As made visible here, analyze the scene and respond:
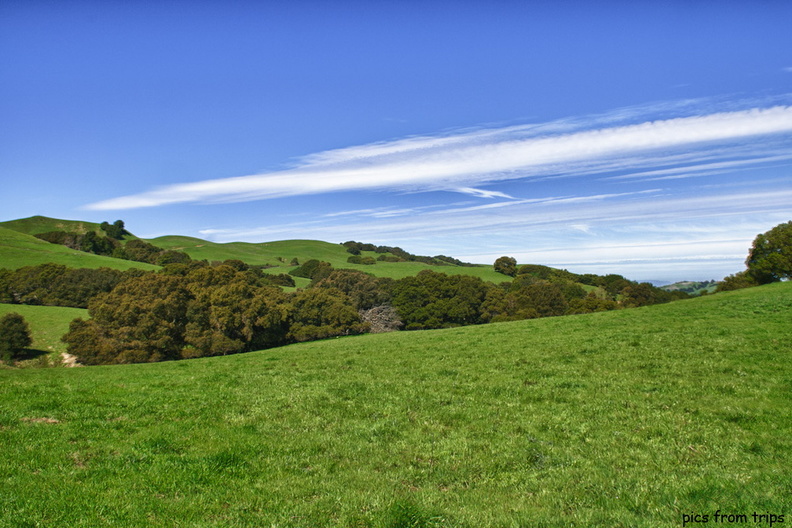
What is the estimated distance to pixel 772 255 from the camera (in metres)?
59.8

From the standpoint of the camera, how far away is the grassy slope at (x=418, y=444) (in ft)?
23.8

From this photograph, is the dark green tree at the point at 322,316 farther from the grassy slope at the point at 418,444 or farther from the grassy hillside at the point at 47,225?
the grassy hillside at the point at 47,225

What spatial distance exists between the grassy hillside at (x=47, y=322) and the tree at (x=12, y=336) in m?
4.62

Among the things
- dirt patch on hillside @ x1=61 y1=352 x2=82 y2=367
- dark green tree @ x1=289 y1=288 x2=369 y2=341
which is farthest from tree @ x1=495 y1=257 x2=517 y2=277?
dirt patch on hillside @ x1=61 y1=352 x2=82 y2=367

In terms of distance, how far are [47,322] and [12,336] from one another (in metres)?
12.5

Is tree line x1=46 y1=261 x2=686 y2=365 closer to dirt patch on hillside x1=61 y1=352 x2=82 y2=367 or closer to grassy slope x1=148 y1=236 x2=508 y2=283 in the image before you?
dirt patch on hillside x1=61 y1=352 x2=82 y2=367

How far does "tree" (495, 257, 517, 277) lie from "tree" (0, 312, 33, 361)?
131 meters

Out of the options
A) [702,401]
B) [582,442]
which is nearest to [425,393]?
[582,442]

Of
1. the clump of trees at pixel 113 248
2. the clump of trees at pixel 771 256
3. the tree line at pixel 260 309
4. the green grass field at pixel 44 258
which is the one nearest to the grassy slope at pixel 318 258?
the clump of trees at pixel 113 248

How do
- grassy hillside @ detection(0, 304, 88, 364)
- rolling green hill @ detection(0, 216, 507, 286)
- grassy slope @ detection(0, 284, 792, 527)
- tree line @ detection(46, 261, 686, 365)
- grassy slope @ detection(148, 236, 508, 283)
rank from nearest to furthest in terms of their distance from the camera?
grassy slope @ detection(0, 284, 792, 527) → tree line @ detection(46, 261, 686, 365) → grassy hillside @ detection(0, 304, 88, 364) → rolling green hill @ detection(0, 216, 507, 286) → grassy slope @ detection(148, 236, 508, 283)

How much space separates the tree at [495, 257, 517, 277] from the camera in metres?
156

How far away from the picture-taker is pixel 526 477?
8.64 m

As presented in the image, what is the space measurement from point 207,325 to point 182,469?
60.7 meters

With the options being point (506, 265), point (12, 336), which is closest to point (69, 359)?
point (12, 336)
